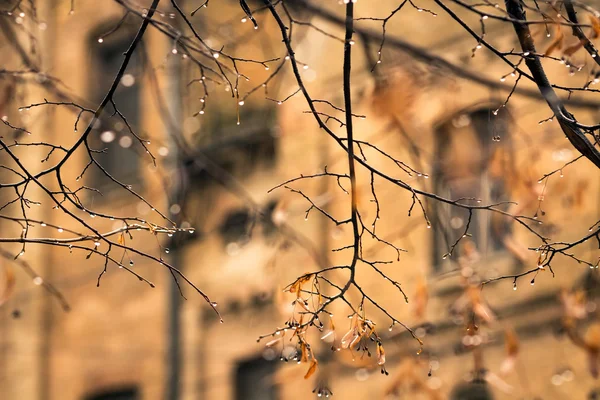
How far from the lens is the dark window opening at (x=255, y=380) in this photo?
14.5m

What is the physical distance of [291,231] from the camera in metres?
8.69

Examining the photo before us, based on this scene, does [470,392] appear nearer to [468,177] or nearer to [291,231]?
[468,177]

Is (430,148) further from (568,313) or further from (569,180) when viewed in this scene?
Answer: (568,313)

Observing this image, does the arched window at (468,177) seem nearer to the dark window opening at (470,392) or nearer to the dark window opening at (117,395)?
the dark window opening at (470,392)

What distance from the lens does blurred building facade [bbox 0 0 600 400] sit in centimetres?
1018

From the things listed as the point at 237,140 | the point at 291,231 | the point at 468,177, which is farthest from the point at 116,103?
the point at 291,231

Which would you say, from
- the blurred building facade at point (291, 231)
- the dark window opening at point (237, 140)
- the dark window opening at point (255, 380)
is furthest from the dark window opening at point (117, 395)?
the dark window opening at point (237, 140)

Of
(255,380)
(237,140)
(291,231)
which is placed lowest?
(291,231)

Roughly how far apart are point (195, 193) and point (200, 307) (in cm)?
152

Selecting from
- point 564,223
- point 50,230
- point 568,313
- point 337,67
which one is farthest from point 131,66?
point 568,313

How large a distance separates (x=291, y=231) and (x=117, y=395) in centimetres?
858

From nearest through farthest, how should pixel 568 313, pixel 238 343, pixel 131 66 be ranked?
pixel 568 313 < pixel 238 343 < pixel 131 66

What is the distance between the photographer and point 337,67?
13797 millimetres

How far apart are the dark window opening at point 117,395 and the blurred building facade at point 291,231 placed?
0.03 meters
